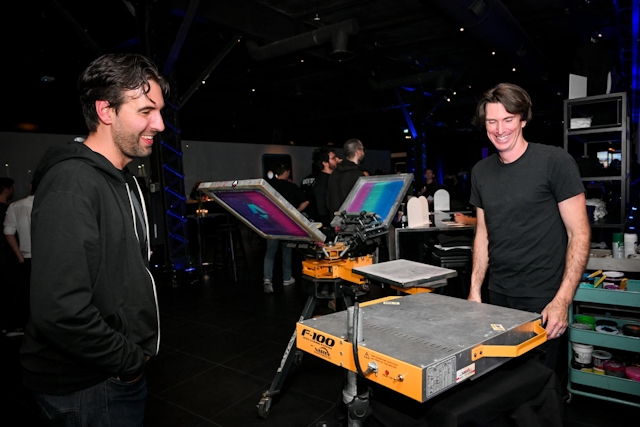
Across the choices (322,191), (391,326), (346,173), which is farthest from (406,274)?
(322,191)

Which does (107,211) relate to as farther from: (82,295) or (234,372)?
(234,372)

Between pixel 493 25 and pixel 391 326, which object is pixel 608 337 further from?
pixel 493 25

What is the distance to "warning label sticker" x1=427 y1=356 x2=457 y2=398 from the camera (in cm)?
82

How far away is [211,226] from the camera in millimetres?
9875

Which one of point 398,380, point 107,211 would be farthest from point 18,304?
point 398,380

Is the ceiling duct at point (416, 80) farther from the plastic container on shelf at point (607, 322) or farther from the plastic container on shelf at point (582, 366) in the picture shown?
the plastic container on shelf at point (582, 366)

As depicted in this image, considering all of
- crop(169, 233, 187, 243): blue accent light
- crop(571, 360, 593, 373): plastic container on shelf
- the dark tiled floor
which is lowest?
the dark tiled floor

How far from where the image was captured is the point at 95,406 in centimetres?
106

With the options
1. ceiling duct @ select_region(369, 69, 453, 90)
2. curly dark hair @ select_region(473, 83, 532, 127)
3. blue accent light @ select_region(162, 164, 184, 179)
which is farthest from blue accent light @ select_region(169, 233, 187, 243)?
ceiling duct @ select_region(369, 69, 453, 90)

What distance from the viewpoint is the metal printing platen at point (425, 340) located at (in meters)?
0.84

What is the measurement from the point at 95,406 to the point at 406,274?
3.59 ft

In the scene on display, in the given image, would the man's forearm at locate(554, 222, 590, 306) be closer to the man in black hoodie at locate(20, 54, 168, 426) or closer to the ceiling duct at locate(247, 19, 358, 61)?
the man in black hoodie at locate(20, 54, 168, 426)

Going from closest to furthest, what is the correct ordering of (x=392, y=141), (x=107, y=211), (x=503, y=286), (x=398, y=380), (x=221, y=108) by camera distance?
(x=398, y=380) → (x=107, y=211) → (x=503, y=286) → (x=221, y=108) → (x=392, y=141)

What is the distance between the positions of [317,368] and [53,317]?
2296mm
